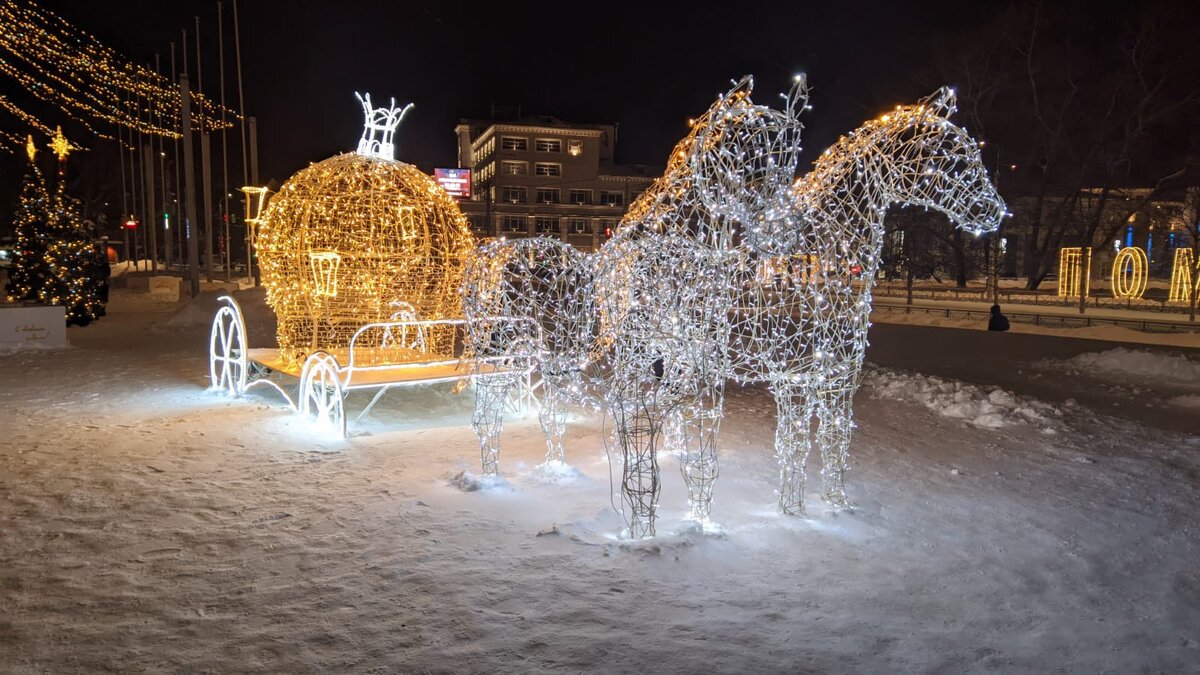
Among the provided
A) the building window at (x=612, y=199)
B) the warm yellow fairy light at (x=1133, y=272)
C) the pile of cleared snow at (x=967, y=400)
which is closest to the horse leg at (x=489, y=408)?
the pile of cleared snow at (x=967, y=400)

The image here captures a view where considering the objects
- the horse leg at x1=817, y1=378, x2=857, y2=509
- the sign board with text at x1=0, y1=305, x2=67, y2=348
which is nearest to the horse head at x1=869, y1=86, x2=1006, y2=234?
the horse leg at x1=817, y1=378, x2=857, y2=509

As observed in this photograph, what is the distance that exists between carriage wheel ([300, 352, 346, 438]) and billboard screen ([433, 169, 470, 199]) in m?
38.5

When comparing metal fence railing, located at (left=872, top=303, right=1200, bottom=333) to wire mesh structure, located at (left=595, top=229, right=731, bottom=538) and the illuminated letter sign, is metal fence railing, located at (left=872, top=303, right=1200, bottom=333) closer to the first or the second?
the illuminated letter sign

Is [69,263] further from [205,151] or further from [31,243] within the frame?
Answer: [205,151]

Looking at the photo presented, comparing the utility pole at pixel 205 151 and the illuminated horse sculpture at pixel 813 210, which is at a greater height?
the utility pole at pixel 205 151

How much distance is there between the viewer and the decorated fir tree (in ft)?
59.0

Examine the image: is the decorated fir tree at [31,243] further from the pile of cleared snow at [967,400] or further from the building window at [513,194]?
the building window at [513,194]

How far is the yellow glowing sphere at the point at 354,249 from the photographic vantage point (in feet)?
30.6

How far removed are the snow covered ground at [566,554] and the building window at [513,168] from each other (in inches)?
1770

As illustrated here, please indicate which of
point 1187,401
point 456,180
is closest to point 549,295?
point 1187,401

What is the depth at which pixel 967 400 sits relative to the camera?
934 cm

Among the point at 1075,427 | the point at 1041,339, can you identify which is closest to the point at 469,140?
the point at 1041,339

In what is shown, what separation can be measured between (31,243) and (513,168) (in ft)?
118

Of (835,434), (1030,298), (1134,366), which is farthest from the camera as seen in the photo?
(1030,298)
